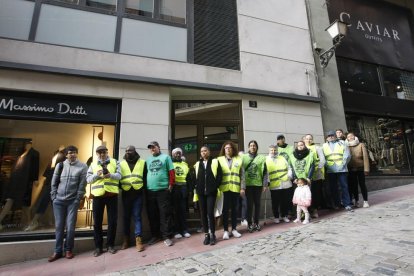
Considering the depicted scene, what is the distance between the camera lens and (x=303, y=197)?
6.00 metres

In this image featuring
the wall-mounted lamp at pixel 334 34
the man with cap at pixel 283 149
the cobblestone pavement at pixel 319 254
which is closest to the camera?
the cobblestone pavement at pixel 319 254

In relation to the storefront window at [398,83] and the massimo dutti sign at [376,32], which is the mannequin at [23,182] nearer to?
the massimo dutti sign at [376,32]

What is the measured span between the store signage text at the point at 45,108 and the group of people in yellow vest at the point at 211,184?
5.38ft

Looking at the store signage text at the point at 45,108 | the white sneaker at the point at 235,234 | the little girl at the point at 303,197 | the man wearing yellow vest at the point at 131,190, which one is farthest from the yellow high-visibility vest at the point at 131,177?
the little girl at the point at 303,197

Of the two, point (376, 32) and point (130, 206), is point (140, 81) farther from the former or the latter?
point (376, 32)

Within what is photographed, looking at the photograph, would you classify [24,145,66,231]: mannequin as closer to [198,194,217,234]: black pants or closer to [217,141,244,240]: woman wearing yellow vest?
[198,194,217,234]: black pants

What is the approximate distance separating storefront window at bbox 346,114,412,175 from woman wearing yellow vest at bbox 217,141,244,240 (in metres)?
6.53

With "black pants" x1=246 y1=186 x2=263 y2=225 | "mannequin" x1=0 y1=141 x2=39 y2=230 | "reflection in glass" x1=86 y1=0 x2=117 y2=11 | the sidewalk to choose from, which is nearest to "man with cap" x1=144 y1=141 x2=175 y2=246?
the sidewalk

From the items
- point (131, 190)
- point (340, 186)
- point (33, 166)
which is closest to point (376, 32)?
point (340, 186)

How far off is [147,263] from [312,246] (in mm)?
2550

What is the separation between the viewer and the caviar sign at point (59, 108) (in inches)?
239

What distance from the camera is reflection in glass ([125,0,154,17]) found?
7512 millimetres

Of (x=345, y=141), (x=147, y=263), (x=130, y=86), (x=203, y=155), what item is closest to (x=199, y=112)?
(x=130, y=86)

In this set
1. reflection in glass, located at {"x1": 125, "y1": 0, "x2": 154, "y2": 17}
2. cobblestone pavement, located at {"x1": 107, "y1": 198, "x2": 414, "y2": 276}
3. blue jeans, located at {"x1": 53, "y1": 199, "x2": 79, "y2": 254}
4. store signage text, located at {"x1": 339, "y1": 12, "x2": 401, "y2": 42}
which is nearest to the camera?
cobblestone pavement, located at {"x1": 107, "y1": 198, "x2": 414, "y2": 276}
